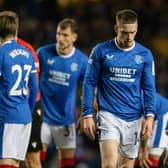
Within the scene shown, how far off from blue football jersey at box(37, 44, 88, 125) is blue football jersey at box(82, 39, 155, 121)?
1540 mm

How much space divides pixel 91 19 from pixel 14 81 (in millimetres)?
8547

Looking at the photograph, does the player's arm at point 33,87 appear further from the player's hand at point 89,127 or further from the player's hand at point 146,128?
the player's hand at point 146,128

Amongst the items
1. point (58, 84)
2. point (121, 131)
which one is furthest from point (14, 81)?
point (58, 84)

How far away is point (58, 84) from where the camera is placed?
9117 mm

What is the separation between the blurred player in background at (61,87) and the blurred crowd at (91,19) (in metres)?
5.13

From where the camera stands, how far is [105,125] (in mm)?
7469

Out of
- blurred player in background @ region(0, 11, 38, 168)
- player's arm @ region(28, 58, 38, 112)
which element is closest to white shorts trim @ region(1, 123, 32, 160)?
blurred player in background @ region(0, 11, 38, 168)

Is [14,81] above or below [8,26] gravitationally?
below

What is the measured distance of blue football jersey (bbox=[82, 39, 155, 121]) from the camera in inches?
296

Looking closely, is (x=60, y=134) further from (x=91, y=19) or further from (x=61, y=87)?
(x=91, y=19)

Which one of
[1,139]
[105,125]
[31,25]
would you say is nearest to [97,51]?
[105,125]

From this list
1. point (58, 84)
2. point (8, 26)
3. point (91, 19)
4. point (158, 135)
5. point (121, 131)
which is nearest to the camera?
point (8, 26)

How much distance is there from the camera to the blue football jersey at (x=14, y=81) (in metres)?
7.03

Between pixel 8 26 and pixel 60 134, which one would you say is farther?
pixel 60 134
